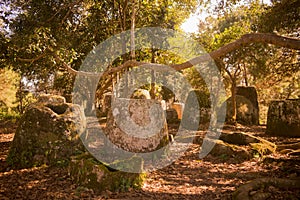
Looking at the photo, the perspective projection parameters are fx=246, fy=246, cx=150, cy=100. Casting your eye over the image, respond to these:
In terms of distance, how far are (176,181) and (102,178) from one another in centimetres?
187

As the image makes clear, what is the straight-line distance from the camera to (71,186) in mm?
5500

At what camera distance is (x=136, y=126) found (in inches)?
310

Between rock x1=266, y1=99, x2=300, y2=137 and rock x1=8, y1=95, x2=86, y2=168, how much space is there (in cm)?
852

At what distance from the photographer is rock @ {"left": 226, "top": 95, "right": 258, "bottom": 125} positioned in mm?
16266

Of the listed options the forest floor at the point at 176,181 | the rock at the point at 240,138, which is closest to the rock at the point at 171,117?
the rock at the point at 240,138

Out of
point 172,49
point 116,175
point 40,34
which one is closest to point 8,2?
point 40,34

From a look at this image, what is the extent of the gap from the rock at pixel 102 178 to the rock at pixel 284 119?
7.97 meters

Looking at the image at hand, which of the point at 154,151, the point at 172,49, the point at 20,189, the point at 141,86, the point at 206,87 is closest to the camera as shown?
the point at 20,189

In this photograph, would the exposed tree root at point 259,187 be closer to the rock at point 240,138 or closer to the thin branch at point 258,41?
the thin branch at point 258,41

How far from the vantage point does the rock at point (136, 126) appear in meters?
7.78

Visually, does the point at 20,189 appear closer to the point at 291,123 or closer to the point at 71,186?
the point at 71,186

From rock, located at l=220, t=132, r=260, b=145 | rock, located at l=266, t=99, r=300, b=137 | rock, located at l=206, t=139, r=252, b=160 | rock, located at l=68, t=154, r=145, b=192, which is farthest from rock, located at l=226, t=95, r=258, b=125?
rock, located at l=68, t=154, r=145, b=192

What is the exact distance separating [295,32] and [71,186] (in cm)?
1102

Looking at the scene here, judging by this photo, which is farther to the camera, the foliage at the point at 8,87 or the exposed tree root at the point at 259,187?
the foliage at the point at 8,87
